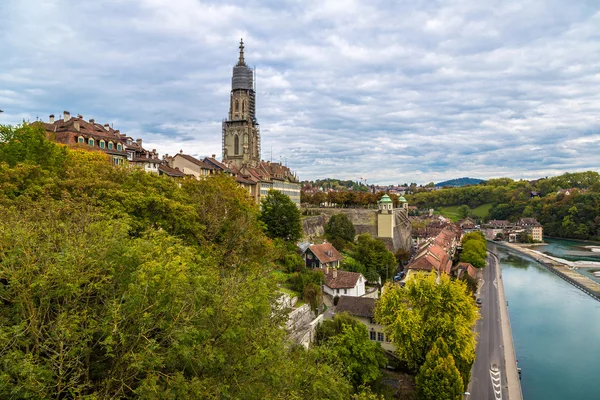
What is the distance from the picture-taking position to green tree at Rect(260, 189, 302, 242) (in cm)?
3481

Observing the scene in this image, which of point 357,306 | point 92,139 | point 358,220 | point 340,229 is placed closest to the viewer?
point 357,306

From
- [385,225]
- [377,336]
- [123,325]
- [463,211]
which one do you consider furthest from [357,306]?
[463,211]

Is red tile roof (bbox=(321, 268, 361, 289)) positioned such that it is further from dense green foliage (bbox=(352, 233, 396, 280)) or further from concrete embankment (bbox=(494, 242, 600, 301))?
concrete embankment (bbox=(494, 242, 600, 301))

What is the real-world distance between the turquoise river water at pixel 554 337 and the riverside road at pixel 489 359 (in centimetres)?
147

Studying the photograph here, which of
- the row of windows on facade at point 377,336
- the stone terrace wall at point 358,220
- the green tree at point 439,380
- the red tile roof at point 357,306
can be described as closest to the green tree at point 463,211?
the stone terrace wall at point 358,220

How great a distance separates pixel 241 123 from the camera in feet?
205

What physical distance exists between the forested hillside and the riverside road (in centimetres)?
6428

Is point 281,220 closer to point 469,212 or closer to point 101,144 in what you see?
point 101,144

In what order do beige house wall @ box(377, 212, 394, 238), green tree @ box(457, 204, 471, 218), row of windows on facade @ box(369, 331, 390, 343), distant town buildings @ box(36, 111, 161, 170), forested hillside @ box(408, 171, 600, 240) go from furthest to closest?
1. green tree @ box(457, 204, 471, 218)
2. forested hillside @ box(408, 171, 600, 240)
3. beige house wall @ box(377, 212, 394, 238)
4. distant town buildings @ box(36, 111, 161, 170)
5. row of windows on facade @ box(369, 331, 390, 343)

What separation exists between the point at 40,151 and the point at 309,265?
20.6 m

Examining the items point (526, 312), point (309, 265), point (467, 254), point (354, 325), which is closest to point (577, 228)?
point (467, 254)

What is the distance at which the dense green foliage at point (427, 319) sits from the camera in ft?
63.2

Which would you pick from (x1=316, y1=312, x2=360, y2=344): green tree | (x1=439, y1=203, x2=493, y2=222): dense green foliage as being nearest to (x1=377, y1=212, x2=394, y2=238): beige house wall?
(x1=316, y1=312, x2=360, y2=344): green tree

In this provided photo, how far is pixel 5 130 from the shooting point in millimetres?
17578
